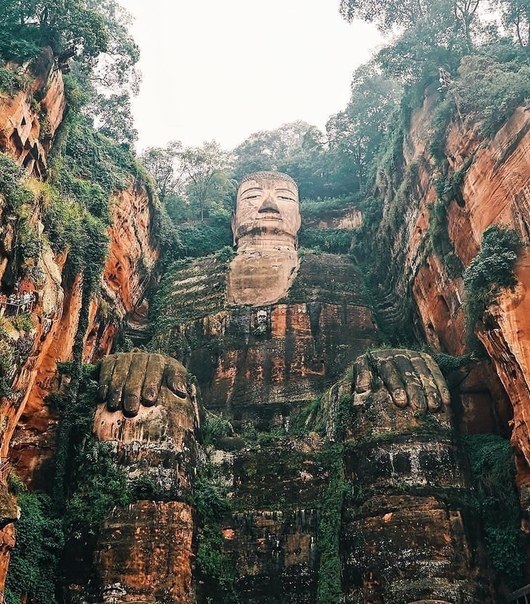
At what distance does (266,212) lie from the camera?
27969mm

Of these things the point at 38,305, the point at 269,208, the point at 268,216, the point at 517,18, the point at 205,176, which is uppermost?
the point at 205,176

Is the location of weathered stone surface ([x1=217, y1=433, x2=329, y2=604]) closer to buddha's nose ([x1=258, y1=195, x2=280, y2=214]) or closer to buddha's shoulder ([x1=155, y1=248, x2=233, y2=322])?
buddha's shoulder ([x1=155, y1=248, x2=233, y2=322])

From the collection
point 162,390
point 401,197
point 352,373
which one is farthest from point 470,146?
point 162,390

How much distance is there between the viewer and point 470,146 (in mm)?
18906

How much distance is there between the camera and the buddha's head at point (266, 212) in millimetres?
27469

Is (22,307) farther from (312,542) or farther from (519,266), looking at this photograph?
(519,266)

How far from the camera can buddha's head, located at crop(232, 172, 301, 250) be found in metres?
27.5

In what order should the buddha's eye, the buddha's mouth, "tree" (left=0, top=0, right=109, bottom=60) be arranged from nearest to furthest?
the buddha's eye, "tree" (left=0, top=0, right=109, bottom=60), the buddha's mouth

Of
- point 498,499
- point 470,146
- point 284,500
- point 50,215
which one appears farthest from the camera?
point 470,146

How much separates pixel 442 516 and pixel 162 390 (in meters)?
7.19

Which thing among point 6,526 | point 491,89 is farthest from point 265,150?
point 6,526

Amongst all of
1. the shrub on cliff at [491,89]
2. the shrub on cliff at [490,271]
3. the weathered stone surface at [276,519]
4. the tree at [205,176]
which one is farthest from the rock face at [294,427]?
the tree at [205,176]

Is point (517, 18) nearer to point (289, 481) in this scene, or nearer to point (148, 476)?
point (289, 481)

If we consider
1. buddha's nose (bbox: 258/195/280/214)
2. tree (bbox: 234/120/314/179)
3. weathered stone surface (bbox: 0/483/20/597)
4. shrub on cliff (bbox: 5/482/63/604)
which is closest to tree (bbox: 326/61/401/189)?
tree (bbox: 234/120/314/179)
